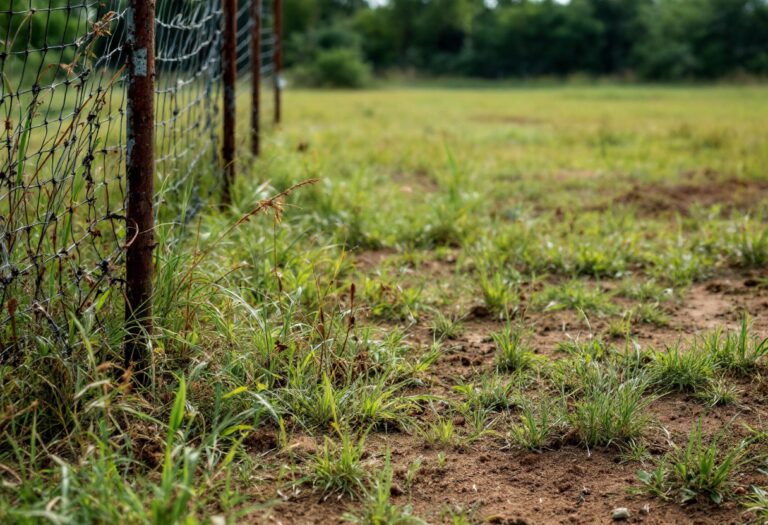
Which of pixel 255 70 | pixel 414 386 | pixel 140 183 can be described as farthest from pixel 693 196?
pixel 140 183

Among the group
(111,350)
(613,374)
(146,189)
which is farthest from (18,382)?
(613,374)

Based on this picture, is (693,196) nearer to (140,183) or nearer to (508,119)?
(140,183)

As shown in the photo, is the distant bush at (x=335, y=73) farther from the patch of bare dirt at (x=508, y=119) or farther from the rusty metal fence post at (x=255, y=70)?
the rusty metal fence post at (x=255, y=70)

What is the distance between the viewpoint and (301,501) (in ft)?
6.79

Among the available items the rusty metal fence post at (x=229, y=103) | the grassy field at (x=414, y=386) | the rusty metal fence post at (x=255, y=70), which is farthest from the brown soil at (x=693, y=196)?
the rusty metal fence post at (x=229, y=103)

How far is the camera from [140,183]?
2385mm

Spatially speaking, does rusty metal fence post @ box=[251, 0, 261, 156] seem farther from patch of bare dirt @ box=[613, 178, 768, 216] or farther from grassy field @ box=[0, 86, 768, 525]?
patch of bare dirt @ box=[613, 178, 768, 216]

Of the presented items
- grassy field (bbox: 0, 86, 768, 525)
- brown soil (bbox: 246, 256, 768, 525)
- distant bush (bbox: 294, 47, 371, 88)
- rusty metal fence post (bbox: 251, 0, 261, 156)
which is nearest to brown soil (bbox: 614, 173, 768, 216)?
grassy field (bbox: 0, 86, 768, 525)

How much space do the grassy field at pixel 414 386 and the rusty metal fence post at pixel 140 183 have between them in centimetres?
8

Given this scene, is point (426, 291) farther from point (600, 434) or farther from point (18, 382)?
point (18, 382)

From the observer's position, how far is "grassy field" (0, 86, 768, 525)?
205 cm

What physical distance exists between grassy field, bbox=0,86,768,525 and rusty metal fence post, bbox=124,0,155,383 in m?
0.08

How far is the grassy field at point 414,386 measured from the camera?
80.7 inches

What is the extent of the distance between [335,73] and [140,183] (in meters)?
31.2
